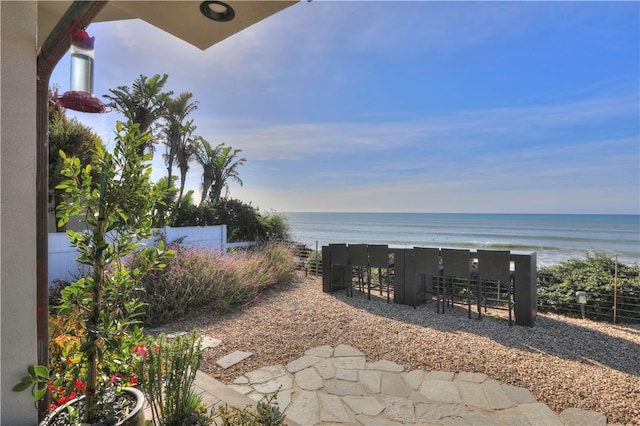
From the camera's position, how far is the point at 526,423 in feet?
7.57

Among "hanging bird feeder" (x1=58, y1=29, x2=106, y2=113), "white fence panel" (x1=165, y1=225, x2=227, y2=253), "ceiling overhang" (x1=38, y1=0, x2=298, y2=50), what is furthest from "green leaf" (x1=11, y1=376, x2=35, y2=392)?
"white fence panel" (x1=165, y1=225, x2=227, y2=253)

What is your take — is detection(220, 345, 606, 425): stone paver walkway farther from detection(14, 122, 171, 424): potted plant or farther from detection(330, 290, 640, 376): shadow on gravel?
detection(14, 122, 171, 424): potted plant

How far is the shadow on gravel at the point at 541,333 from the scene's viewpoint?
3463 mm

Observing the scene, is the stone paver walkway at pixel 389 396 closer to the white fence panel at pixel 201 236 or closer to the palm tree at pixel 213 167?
the white fence panel at pixel 201 236

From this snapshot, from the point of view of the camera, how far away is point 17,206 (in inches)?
54.9

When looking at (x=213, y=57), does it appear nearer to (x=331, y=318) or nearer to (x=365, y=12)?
(x=365, y=12)

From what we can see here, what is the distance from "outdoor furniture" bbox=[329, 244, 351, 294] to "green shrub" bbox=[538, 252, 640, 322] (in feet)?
11.9

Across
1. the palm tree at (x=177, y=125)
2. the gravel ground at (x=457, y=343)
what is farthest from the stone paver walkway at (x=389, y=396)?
the palm tree at (x=177, y=125)

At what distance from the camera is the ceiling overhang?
6.40 feet

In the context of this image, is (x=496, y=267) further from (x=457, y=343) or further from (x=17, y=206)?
(x=17, y=206)

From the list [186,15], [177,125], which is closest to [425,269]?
[186,15]

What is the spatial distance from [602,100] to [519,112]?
402 centimetres

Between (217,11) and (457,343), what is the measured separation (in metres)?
4.15

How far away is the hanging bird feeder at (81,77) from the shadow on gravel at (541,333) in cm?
448
